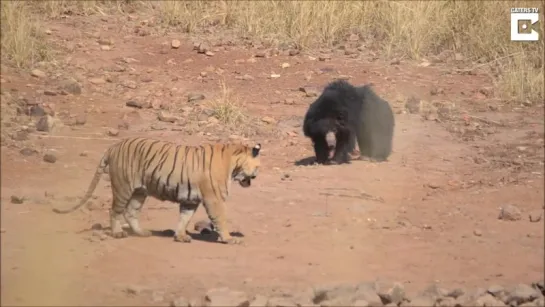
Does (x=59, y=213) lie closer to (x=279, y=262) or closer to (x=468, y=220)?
(x=279, y=262)

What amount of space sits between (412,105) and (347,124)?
196cm

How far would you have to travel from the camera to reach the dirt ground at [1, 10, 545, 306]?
7.70 m

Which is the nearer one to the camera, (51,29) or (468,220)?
(468,220)

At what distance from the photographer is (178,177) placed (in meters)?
8.30

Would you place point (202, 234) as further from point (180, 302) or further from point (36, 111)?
point (36, 111)

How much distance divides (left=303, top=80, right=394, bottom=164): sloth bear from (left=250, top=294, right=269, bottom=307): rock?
4339 millimetres

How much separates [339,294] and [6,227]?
9.21 feet

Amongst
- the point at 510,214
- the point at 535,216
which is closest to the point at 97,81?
the point at 510,214

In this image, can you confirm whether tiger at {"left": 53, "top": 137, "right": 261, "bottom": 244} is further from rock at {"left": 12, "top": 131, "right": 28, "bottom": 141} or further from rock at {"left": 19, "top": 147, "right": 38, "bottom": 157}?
rock at {"left": 12, "top": 131, "right": 28, "bottom": 141}

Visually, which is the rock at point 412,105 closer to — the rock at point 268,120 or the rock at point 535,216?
the rock at point 268,120

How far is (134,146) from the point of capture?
27.8ft

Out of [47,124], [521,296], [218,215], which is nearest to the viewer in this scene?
[521,296]

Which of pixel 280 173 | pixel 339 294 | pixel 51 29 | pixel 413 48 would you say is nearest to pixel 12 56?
pixel 51 29

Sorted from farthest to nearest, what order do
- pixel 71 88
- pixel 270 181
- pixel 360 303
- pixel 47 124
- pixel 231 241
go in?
pixel 71 88
pixel 47 124
pixel 270 181
pixel 231 241
pixel 360 303
